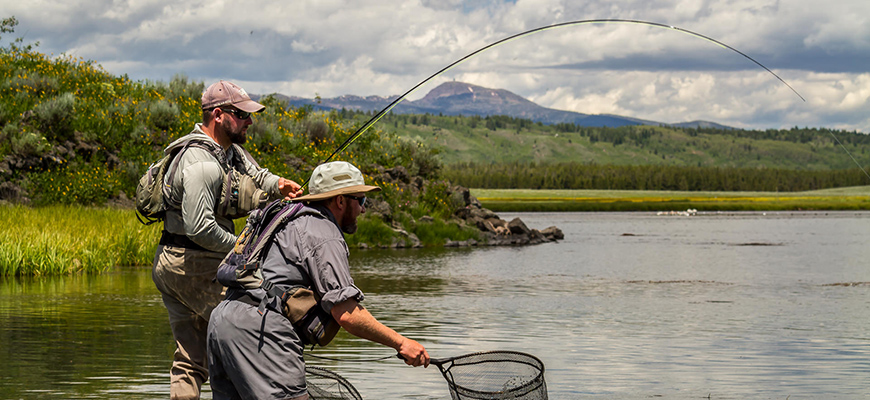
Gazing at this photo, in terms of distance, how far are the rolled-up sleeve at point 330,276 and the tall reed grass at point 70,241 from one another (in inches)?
542

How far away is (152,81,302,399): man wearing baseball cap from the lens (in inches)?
224

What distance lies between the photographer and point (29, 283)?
51.6ft

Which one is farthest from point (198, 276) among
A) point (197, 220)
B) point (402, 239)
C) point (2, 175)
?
point (402, 239)

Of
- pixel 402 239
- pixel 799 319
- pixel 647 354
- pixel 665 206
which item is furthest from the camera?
pixel 665 206

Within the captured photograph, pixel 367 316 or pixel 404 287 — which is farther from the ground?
pixel 367 316

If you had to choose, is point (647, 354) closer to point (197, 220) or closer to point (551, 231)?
point (197, 220)

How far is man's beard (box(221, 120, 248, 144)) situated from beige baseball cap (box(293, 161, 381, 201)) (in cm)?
152

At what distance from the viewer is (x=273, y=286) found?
4.48m

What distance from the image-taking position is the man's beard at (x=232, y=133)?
5992 millimetres

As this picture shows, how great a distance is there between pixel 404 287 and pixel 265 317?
13072 millimetres

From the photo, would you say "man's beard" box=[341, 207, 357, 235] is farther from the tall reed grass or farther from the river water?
the tall reed grass

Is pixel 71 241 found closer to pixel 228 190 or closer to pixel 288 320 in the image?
pixel 228 190

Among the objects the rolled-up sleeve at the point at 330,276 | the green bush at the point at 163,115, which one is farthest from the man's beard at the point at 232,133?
the green bush at the point at 163,115

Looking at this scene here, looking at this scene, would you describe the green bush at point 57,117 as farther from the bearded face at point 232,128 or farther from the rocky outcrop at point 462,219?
the bearded face at point 232,128
